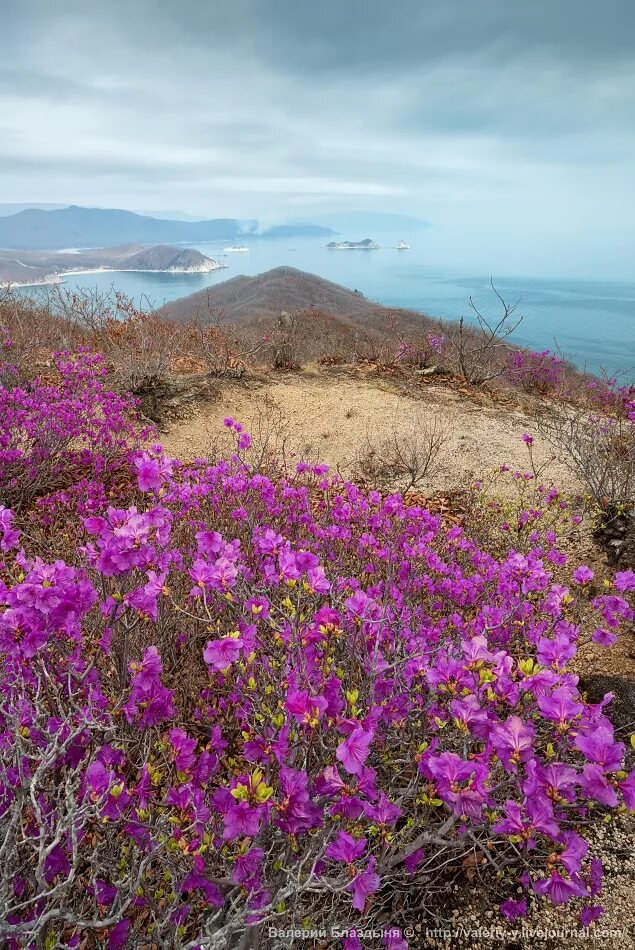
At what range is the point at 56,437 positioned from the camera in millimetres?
5703

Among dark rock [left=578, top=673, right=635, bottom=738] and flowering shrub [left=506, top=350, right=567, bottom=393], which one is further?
flowering shrub [left=506, top=350, right=567, bottom=393]

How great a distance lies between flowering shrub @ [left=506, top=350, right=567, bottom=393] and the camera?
1164 cm

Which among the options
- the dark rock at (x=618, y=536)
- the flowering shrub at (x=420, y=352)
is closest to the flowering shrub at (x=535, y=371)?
the flowering shrub at (x=420, y=352)

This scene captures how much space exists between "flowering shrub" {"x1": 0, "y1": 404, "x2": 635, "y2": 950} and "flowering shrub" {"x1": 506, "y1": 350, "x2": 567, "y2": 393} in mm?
10355

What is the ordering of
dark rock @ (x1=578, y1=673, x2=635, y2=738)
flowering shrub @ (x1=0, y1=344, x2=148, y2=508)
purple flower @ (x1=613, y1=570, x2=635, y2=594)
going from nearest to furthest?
purple flower @ (x1=613, y1=570, x2=635, y2=594)
dark rock @ (x1=578, y1=673, x2=635, y2=738)
flowering shrub @ (x1=0, y1=344, x2=148, y2=508)

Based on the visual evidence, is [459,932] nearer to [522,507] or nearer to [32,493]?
[522,507]

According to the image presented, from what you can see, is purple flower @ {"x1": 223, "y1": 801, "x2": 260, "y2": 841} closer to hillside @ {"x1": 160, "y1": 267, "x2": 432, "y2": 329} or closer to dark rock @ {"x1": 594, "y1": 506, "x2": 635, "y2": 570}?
dark rock @ {"x1": 594, "y1": 506, "x2": 635, "y2": 570}

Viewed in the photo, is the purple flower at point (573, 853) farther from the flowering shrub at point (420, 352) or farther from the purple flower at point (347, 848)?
the flowering shrub at point (420, 352)

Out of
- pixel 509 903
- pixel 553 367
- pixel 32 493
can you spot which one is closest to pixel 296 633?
pixel 509 903

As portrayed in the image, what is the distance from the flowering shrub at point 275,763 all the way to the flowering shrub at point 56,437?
3.44 meters

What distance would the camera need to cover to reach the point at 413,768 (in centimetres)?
181

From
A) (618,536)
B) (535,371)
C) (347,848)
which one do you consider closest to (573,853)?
(347,848)

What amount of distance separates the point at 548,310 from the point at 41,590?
207063 millimetres

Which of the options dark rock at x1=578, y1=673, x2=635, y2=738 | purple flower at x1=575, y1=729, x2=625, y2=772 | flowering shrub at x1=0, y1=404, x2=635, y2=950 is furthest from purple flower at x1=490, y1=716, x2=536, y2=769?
dark rock at x1=578, y1=673, x2=635, y2=738
